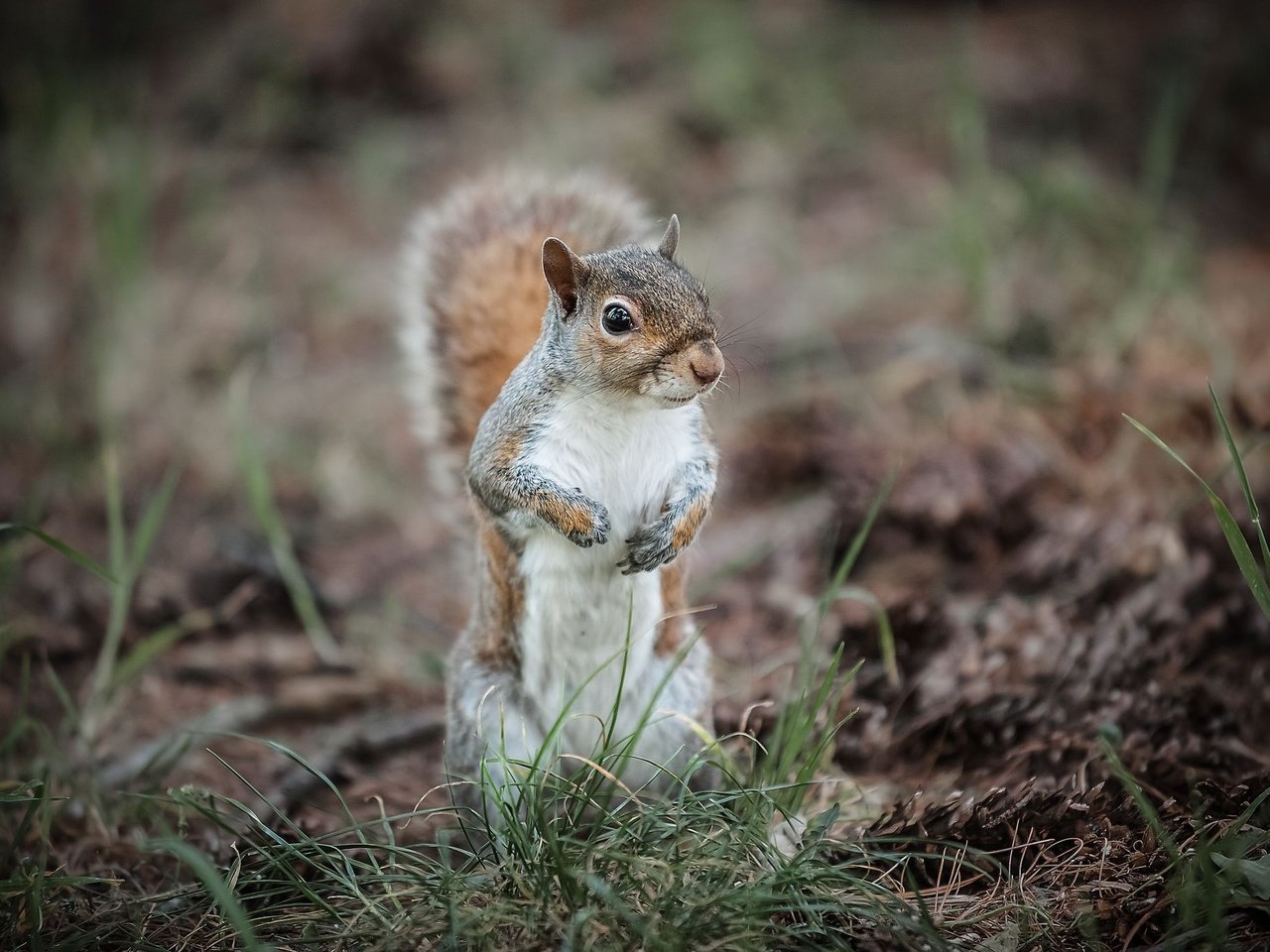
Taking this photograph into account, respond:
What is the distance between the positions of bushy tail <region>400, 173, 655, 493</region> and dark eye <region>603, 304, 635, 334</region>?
59cm

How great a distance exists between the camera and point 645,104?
691 centimetres

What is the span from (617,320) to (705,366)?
23 centimetres

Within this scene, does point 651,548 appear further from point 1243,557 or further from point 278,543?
point 278,543

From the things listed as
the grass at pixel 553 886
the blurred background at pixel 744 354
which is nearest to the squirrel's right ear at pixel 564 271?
the blurred background at pixel 744 354

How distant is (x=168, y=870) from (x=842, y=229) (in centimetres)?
492

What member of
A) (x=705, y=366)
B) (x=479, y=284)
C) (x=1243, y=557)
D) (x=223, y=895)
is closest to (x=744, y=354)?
(x=479, y=284)

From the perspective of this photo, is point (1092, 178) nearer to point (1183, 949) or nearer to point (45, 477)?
point (1183, 949)

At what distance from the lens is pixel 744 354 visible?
198 inches

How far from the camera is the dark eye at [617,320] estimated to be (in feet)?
7.66

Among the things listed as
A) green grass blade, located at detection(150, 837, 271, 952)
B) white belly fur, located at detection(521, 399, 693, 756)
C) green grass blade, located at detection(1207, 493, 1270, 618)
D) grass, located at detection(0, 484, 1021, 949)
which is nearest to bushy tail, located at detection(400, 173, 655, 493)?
white belly fur, located at detection(521, 399, 693, 756)

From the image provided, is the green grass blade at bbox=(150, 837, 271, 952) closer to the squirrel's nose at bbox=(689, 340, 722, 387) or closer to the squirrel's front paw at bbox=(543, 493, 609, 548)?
the squirrel's front paw at bbox=(543, 493, 609, 548)

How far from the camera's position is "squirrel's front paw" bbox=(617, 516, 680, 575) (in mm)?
2398

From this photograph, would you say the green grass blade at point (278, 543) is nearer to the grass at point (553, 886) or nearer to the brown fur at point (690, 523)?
the grass at point (553, 886)

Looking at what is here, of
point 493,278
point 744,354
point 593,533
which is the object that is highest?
point 493,278
